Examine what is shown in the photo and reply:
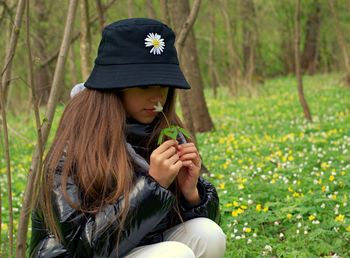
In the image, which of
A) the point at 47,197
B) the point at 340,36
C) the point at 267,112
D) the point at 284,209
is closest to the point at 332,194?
the point at 284,209

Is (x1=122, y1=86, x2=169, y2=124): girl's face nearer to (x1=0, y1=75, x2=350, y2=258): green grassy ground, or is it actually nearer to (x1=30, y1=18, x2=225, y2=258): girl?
(x1=30, y1=18, x2=225, y2=258): girl

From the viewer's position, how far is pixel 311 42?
75.0 ft

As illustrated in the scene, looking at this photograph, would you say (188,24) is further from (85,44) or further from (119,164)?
(119,164)

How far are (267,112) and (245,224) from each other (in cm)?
731

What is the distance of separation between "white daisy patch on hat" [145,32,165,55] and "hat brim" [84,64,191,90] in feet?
0.19

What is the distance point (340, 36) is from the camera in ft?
38.3

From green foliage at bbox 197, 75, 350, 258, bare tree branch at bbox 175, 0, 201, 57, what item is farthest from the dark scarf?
bare tree branch at bbox 175, 0, 201, 57

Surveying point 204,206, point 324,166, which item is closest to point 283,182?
point 324,166

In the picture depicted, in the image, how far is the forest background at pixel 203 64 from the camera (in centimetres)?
357

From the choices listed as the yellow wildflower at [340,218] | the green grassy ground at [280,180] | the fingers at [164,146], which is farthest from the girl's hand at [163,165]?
the yellow wildflower at [340,218]

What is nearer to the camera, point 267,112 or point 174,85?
point 174,85

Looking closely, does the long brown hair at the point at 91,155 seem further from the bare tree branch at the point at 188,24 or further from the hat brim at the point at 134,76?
the bare tree branch at the point at 188,24

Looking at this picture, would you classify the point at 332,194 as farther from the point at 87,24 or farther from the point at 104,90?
the point at 87,24

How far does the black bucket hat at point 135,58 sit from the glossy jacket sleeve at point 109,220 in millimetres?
397
